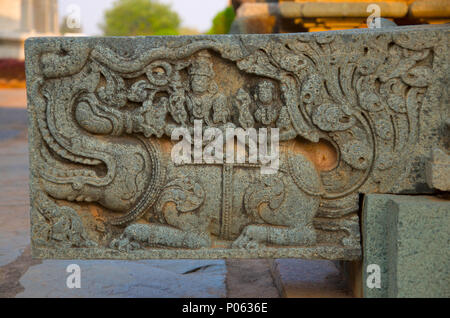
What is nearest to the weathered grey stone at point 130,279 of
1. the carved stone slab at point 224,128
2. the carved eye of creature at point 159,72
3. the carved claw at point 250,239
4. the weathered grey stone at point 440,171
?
the carved stone slab at point 224,128

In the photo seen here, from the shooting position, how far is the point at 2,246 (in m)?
3.61

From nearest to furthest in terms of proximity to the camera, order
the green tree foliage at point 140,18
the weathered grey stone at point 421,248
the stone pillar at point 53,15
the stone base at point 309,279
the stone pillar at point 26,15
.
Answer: the weathered grey stone at point 421,248
the stone base at point 309,279
the stone pillar at point 26,15
the stone pillar at point 53,15
the green tree foliage at point 140,18

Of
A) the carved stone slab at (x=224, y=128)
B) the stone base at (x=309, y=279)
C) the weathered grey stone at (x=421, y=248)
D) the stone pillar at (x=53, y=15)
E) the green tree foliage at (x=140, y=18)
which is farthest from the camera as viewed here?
the green tree foliage at (x=140, y=18)

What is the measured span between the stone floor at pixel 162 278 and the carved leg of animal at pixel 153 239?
1.55 feet

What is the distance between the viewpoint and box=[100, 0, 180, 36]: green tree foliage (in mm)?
46562

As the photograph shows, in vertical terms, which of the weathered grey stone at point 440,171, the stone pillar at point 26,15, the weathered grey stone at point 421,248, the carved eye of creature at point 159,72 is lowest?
the weathered grey stone at point 421,248

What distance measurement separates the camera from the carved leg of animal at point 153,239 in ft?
8.22

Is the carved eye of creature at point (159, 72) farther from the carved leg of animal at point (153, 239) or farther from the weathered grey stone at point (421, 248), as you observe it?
the weathered grey stone at point (421, 248)

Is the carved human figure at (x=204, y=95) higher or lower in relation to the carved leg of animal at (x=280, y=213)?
higher

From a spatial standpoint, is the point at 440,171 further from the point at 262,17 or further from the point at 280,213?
the point at 262,17

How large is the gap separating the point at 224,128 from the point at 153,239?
62 centimetres

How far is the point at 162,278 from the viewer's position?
Answer: 311cm
